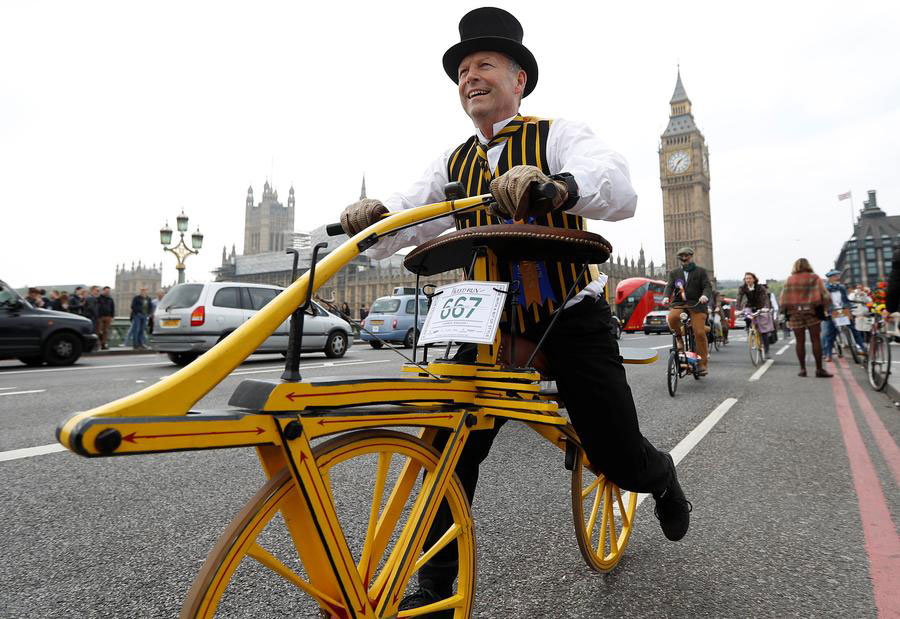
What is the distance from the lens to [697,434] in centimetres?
475

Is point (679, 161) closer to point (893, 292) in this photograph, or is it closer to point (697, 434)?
point (893, 292)

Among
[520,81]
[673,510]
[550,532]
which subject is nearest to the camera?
[520,81]

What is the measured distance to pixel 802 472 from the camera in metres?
3.63

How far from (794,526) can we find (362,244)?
2.62 metres

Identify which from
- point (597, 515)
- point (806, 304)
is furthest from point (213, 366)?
point (806, 304)

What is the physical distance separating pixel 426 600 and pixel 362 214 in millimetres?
1089

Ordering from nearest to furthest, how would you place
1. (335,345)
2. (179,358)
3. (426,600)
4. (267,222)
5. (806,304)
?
(426,600)
(806,304)
(179,358)
(335,345)
(267,222)

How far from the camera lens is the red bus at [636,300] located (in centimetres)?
3195

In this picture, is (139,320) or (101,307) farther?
(139,320)

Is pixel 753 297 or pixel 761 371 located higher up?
pixel 753 297

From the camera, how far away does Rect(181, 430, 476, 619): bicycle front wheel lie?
100cm

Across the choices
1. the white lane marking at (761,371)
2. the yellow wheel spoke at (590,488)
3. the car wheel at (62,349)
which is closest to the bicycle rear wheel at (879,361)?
the white lane marking at (761,371)

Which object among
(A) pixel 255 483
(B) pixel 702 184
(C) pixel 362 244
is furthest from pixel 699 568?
(B) pixel 702 184

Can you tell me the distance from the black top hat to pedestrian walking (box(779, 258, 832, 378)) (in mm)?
8449
